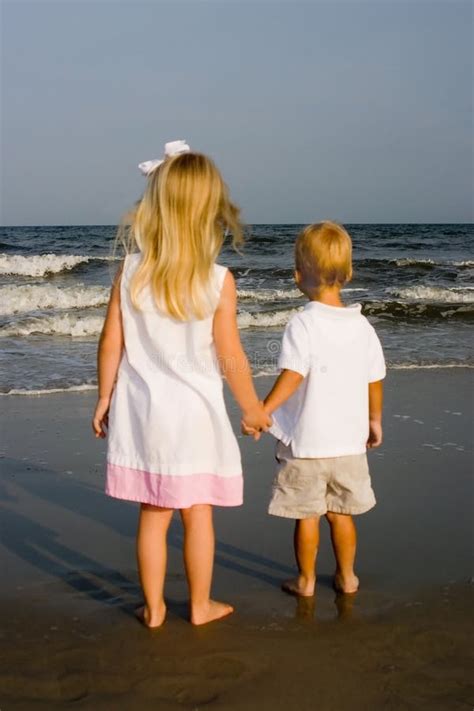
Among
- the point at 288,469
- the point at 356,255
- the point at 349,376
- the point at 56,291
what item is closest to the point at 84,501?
the point at 288,469

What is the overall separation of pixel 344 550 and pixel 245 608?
425 mm

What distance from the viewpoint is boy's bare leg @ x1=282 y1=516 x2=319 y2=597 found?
2971 mm

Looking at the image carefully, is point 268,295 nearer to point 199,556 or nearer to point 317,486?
point 317,486

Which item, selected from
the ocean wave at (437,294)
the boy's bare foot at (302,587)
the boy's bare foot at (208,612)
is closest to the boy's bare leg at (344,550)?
the boy's bare foot at (302,587)

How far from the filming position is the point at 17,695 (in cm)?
233

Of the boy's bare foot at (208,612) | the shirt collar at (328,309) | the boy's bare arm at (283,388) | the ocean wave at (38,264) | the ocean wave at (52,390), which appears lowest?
the ocean wave at (52,390)

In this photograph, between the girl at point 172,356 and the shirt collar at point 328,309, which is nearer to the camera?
the girl at point 172,356

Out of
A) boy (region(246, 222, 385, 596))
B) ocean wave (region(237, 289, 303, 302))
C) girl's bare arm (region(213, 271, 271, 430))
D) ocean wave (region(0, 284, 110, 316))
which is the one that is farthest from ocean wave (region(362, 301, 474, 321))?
girl's bare arm (region(213, 271, 271, 430))

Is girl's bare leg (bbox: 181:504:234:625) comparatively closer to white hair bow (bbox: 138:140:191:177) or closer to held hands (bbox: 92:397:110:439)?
held hands (bbox: 92:397:110:439)

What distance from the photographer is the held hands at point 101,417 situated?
2791mm

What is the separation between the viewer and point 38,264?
21.3 meters

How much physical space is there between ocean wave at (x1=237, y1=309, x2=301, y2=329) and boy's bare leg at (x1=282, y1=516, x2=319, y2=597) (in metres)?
8.29

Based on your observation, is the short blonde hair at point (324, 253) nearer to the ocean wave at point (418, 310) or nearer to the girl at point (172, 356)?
the girl at point (172, 356)

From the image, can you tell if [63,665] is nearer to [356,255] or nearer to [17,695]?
[17,695]
